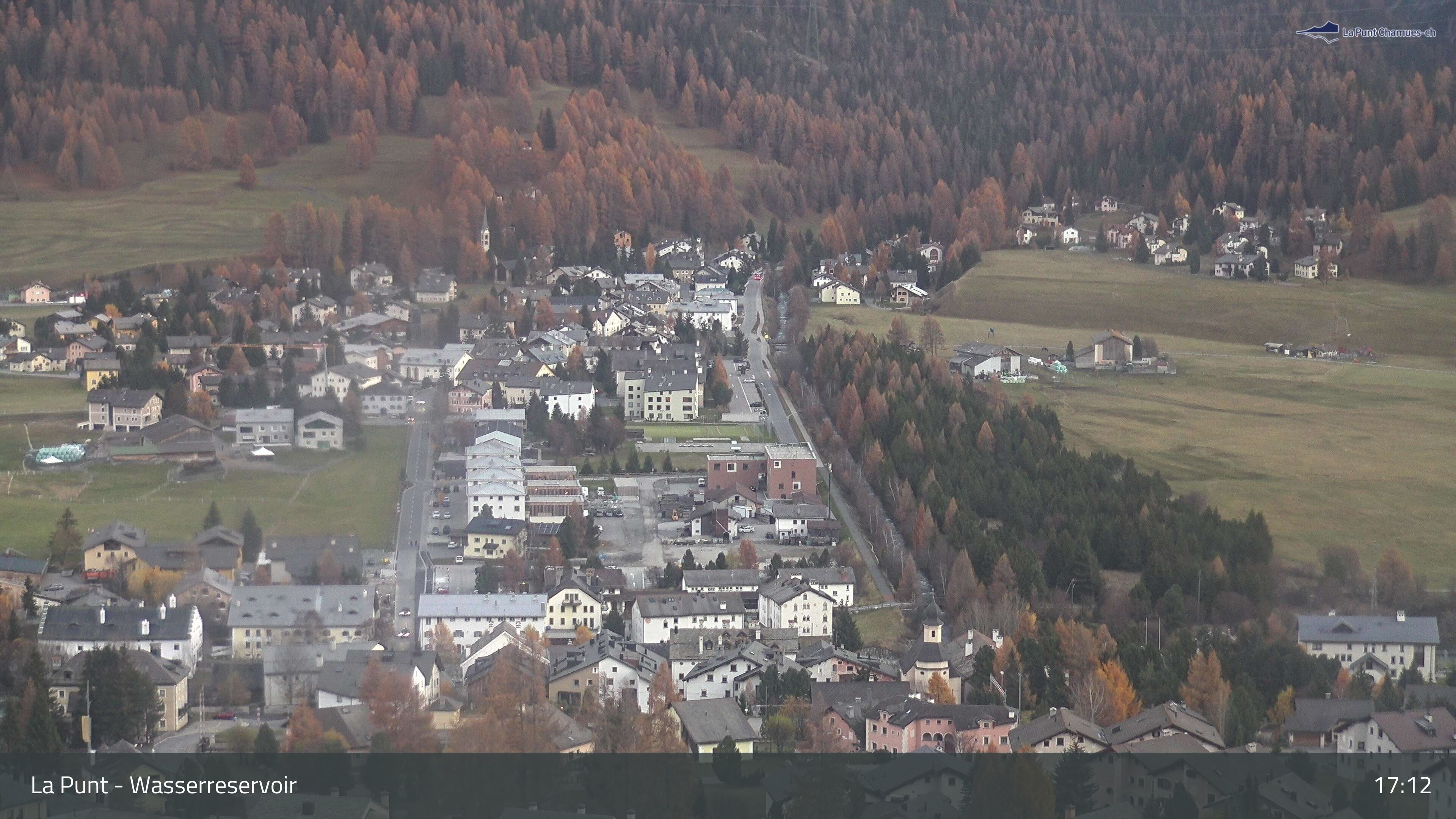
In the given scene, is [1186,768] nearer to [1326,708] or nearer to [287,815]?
[1326,708]

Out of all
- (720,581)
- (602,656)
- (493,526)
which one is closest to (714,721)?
(602,656)

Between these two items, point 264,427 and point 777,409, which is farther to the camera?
point 777,409

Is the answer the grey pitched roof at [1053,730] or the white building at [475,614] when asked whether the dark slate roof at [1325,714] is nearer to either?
the grey pitched roof at [1053,730]

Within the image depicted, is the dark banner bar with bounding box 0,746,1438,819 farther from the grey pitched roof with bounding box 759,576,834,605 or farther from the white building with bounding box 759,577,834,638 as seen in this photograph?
the grey pitched roof with bounding box 759,576,834,605

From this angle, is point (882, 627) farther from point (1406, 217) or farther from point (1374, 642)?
point (1406, 217)

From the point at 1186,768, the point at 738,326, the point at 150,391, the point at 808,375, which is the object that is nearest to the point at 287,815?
the point at 1186,768

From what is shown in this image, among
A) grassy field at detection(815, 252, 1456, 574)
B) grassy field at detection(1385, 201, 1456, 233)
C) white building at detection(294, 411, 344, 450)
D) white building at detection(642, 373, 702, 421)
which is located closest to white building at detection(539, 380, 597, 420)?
white building at detection(642, 373, 702, 421)
